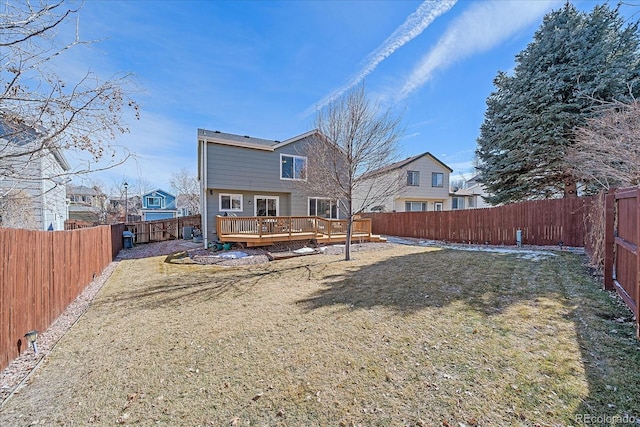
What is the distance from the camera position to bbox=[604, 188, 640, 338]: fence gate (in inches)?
146

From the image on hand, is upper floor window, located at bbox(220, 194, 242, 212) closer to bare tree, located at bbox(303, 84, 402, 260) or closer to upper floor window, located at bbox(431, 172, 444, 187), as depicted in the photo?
bare tree, located at bbox(303, 84, 402, 260)

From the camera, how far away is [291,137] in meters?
15.2

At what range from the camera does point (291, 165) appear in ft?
50.4

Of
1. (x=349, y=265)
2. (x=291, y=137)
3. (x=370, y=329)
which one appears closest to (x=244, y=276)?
(x=349, y=265)

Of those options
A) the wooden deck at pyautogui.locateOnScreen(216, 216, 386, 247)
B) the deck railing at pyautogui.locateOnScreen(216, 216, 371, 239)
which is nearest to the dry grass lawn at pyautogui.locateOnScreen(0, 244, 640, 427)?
the wooden deck at pyautogui.locateOnScreen(216, 216, 386, 247)

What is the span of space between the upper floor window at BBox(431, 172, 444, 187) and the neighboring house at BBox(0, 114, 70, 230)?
24550mm

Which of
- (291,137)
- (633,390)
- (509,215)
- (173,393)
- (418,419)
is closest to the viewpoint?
(418,419)

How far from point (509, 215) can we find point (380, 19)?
Answer: 9.91m

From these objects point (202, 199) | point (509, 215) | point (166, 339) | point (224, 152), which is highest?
point (224, 152)

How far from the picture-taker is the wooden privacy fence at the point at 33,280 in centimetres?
313

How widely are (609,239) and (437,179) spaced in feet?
66.6

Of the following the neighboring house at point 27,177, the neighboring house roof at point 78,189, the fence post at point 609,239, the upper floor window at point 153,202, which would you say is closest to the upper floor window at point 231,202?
the neighboring house roof at point 78,189

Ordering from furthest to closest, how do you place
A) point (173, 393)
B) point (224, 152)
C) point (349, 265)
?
point (224, 152), point (349, 265), point (173, 393)

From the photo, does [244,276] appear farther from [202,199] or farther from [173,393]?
[202,199]
